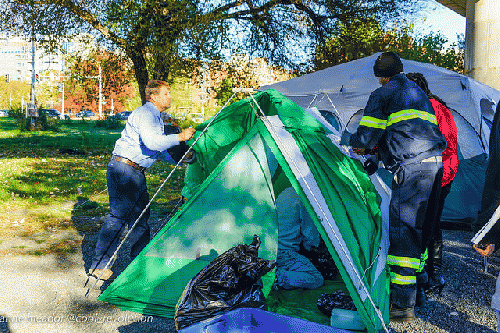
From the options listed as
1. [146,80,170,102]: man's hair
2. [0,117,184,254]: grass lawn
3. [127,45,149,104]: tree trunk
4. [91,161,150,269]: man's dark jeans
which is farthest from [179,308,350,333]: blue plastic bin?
[127,45,149,104]: tree trunk

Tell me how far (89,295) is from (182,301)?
54.2 inches

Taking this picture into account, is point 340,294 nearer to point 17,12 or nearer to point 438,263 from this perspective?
point 438,263

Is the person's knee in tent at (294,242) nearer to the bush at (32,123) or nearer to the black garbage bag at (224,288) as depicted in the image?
the black garbage bag at (224,288)

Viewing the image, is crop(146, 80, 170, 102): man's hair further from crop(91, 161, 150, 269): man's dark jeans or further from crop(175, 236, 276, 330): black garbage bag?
crop(175, 236, 276, 330): black garbage bag

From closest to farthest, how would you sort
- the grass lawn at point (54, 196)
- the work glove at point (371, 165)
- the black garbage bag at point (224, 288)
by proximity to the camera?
the black garbage bag at point (224, 288) < the work glove at point (371, 165) < the grass lawn at point (54, 196)

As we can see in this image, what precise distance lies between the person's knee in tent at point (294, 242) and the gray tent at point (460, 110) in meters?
1.99

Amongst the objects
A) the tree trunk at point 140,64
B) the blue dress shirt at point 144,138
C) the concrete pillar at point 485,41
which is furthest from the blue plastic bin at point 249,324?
the tree trunk at point 140,64

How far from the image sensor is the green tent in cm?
351

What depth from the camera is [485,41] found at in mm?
8086

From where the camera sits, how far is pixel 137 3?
34.2 ft

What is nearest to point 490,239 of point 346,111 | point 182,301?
point 182,301

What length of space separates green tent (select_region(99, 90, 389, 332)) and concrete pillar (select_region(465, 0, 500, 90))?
5.44 meters

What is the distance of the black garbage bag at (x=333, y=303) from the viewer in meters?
3.54

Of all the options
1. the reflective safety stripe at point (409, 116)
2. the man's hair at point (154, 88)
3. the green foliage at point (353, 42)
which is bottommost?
the reflective safety stripe at point (409, 116)
